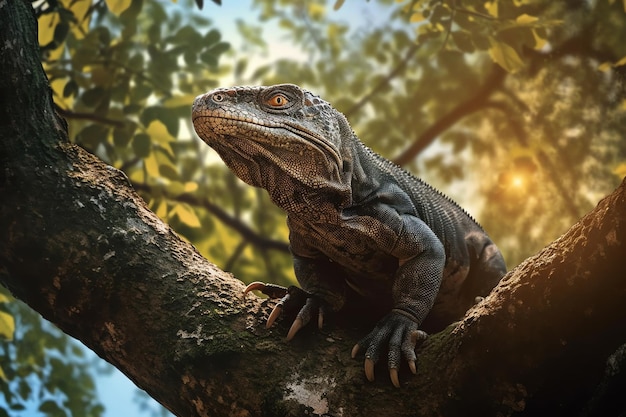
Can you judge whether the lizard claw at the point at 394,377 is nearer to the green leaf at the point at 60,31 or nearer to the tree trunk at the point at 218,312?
the tree trunk at the point at 218,312

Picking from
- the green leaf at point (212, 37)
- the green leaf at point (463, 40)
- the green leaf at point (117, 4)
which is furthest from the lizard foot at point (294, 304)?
the green leaf at point (212, 37)

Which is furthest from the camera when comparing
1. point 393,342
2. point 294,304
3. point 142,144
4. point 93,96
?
point 93,96

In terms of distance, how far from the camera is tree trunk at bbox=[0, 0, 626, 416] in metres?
2.42

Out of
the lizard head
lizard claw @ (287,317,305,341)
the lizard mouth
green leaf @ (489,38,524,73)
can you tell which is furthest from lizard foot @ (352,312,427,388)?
green leaf @ (489,38,524,73)

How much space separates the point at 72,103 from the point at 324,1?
422 centimetres

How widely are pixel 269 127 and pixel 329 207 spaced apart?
1.87 ft

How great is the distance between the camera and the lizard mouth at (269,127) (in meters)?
3.37

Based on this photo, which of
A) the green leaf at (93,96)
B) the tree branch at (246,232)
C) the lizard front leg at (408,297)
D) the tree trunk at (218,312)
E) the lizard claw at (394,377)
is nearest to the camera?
the tree trunk at (218,312)

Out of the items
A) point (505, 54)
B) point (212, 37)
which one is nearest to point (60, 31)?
point (212, 37)

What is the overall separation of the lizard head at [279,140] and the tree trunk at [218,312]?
570 millimetres

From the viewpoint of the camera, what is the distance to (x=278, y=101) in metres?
3.61

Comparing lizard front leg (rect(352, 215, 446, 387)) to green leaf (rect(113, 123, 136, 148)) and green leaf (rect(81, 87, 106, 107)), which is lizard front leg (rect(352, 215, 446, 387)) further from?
green leaf (rect(81, 87, 106, 107))

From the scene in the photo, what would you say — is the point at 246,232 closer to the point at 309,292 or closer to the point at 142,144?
the point at 142,144

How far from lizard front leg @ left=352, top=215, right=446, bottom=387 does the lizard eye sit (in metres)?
0.97
